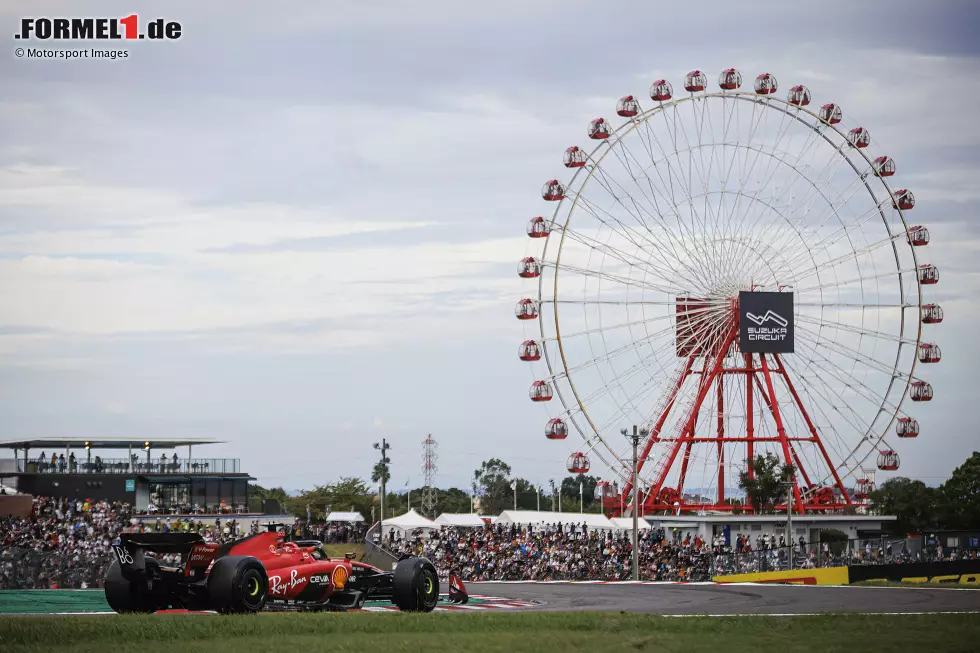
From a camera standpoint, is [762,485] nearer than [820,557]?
A: No

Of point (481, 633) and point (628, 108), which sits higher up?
point (628, 108)

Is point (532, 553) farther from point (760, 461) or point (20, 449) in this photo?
point (20, 449)

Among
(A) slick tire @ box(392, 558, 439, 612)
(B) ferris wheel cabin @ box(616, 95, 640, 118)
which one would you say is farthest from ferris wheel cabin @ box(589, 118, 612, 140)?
(A) slick tire @ box(392, 558, 439, 612)

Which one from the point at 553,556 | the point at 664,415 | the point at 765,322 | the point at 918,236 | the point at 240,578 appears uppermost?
the point at 918,236

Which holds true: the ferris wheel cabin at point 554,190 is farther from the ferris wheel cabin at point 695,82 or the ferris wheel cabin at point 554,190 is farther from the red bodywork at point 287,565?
the red bodywork at point 287,565

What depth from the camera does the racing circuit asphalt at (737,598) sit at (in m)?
26.6

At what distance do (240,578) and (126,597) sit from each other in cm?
275

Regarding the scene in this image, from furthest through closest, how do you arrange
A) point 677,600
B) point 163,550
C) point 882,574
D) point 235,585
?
point 882,574 → point 677,600 → point 163,550 → point 235,585

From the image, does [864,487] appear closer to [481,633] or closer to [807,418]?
[807,418]

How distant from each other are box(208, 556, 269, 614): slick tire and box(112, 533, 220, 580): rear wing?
2.43 ft

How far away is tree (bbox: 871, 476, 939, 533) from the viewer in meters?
92.0

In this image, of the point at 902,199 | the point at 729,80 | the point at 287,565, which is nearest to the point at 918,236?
the point at 902,199

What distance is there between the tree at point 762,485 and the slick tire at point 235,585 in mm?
51596

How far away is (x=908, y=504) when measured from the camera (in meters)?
94.3
